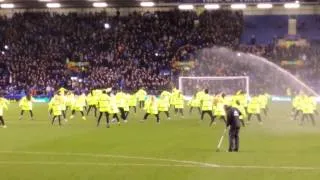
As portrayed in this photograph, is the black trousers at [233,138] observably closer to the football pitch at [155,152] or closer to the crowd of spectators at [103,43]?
the football pitch at [155,152]

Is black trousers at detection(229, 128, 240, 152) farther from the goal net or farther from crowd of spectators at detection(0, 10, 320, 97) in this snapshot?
crowd of spectators at detection(0, 10, 320, 97)

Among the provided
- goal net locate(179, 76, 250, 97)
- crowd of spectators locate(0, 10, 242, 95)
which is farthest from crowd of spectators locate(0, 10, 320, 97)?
goal net locate(179, 76, 250, 97)

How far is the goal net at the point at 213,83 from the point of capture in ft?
186

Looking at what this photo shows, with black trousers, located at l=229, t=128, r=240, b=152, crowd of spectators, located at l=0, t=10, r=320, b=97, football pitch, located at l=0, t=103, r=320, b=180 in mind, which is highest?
crowd of spectators, located at l=0, t=10, r=320, b=97

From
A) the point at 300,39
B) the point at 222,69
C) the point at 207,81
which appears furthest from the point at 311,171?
the point at 300,39

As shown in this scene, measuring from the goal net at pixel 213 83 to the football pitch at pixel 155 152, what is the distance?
69.5 feet

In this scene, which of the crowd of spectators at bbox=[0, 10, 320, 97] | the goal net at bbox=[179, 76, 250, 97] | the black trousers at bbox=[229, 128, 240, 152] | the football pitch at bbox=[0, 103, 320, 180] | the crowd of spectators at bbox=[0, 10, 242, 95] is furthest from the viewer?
the crowd of spectators at bbox=[0, 10, 242, 95]

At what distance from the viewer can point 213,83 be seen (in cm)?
5881

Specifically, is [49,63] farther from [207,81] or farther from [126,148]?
[126,148]

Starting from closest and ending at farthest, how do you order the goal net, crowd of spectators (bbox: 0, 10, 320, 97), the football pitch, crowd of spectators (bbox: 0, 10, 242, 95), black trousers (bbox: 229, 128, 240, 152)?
1. the football pitch
2. black trousers (bbox: 229, 128, 240, 152)
3. the goal net
4. crowd of spectators (bbox: 0, 10, 320, 97)
5. crowd of spectators (bbox: 0, 10, 242, 95)

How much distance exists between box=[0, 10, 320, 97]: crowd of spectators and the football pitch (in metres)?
29.1

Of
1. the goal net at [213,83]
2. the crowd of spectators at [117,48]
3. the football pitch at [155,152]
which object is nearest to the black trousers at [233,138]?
the football pitch at [155,152]

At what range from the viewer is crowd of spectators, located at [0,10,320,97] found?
6438cm

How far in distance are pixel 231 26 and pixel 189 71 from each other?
7.78 m
